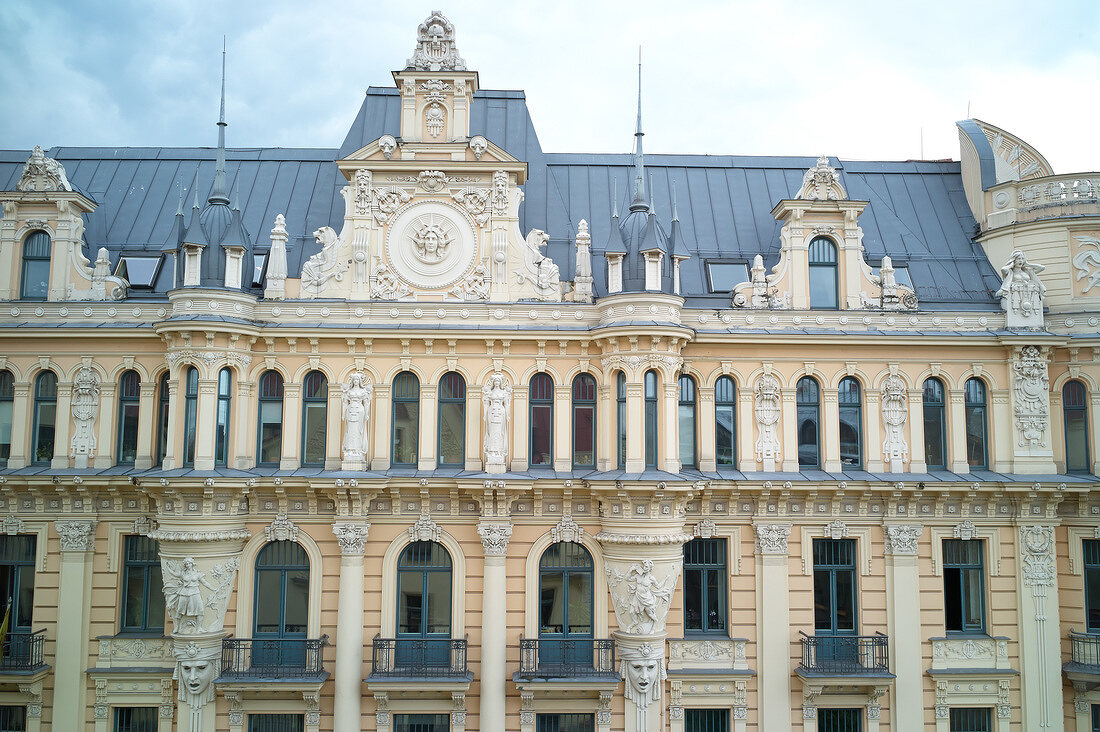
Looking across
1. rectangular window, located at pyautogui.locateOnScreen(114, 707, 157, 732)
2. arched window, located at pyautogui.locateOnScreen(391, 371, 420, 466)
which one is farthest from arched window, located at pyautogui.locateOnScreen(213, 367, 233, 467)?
rectangular window, located at pyautogui.locateOnScreen(114, 707, 157, 732)

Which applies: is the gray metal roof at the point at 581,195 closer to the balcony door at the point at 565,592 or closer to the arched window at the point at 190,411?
the arched window at the point at 190,411

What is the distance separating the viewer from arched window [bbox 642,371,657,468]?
21.8 meters

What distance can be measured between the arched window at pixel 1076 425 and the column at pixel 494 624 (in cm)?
1763

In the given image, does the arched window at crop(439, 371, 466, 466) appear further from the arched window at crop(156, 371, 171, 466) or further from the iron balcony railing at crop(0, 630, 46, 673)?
the iron balcony railing at crop(0, 630, 46, 673)

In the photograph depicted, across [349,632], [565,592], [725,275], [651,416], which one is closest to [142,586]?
[349,632]

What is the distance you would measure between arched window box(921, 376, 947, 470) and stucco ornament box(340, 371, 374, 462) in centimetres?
1706

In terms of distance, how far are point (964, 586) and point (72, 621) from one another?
26.6 m

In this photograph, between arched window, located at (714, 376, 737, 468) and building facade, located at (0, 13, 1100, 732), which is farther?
arched window, located at (714, 376, 737, 468)

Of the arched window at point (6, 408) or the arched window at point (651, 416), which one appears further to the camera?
the arched window at point (6, 408)

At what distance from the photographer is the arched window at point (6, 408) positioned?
75.8 ft

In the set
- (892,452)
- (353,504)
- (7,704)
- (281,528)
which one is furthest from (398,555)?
(892,452)

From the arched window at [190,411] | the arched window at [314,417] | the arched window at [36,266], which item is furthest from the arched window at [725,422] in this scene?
the arched window at [36,266]

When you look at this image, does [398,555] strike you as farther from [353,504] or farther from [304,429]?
[304,429]

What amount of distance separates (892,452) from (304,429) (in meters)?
17.9
